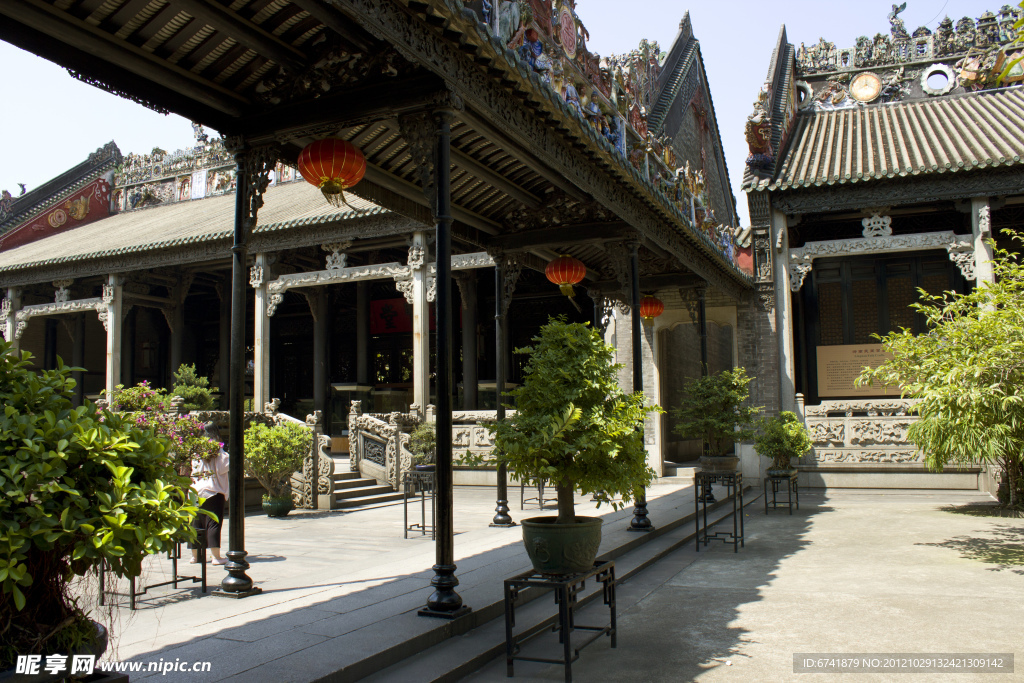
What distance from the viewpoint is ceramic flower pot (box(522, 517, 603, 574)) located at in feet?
14.1

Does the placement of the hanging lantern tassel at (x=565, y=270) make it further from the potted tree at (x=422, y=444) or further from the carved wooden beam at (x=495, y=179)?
the potted tree at (x=422, y=444)

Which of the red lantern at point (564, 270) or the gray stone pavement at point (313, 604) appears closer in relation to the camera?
the gray stone pavement at point (313, 604)

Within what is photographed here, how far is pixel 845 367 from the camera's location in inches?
570

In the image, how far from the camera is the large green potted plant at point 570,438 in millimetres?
4336

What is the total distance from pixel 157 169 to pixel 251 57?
22129mm

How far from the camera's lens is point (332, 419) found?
1936 cm

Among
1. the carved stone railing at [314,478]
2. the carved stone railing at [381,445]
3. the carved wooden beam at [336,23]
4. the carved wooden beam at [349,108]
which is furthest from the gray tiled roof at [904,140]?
the carved wooden beam at [336,23]

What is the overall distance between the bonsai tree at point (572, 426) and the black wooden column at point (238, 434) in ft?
5.94

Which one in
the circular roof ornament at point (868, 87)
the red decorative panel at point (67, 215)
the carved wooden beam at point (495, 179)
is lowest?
the carved wooden beam at point (495, 179)

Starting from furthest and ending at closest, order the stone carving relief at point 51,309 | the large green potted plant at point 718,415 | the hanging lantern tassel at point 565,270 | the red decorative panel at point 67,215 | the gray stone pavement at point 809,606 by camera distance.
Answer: the red decorative panel at point 67,215 < the stone carving relief at point 51,309 < the large green potted plant at point 718,415 < the hanging lantern tassel at point 565,270 < the gray stone pavement at point 809,606

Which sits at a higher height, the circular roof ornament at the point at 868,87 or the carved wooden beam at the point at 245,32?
the circular roof ornament at the point at 868,87

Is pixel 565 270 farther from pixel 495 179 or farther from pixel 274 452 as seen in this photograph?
pixel 274 452

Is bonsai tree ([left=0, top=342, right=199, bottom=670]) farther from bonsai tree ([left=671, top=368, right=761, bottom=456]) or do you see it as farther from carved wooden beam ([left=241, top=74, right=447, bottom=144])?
bonsai tree ([left=671, top=368, right=761, bottom=456])

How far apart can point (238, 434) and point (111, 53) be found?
98.8 inches
